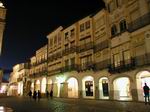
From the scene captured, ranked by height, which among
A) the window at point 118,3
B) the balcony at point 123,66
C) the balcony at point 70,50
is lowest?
the balcony at point 123,66

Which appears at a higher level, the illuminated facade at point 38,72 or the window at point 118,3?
the window at point 118,3

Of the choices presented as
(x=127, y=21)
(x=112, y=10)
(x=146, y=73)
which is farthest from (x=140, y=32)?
(x=112, y=10)

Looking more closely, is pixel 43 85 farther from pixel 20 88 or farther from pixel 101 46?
pixel 101 46

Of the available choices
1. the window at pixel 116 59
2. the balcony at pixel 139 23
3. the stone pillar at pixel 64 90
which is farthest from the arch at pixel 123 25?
the stone pillar at pixel 64 90

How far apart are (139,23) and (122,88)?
946 cm

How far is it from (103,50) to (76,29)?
9011 mm

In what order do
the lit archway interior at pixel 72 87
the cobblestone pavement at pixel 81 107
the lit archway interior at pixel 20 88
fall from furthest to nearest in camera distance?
the lit archway interior at pixel 20 88
the lit archway interior at pixel 72 87
the cobblestone pavement at pixel 81 107

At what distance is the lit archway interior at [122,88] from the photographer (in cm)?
2733

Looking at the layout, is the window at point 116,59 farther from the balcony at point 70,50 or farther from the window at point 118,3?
the balcony at point 70,50

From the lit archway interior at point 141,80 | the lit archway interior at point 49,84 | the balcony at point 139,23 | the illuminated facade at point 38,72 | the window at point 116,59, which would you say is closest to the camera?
the balcony at point 139,23

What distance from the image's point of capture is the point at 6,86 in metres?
84.1

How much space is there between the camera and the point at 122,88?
28000mm

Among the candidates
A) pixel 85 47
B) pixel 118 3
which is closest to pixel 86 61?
pixel 85 47

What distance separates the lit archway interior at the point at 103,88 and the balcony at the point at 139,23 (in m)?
8.69
